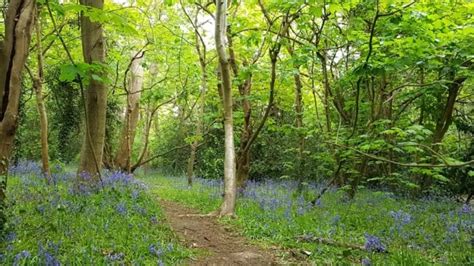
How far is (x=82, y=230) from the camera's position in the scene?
16.0 ft

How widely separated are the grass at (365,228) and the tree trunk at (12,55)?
408 cm

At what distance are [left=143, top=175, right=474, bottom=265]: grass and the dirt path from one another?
0.37 metres

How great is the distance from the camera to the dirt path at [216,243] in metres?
5.33

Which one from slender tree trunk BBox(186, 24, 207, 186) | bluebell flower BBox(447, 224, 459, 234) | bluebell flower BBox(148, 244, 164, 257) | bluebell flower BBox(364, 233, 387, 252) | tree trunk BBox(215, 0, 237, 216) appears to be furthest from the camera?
slender tree trunk BBox(186, 24, 207, 186)

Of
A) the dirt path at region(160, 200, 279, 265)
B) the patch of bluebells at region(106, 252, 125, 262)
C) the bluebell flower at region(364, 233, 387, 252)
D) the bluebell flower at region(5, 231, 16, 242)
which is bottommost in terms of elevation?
the dirt path at region(160, 200, 279, 265)

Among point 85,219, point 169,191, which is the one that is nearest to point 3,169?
point 85,219

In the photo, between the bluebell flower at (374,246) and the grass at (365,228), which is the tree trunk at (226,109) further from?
the bluebell flower at (374,246)

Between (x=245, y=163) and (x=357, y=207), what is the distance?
337cm

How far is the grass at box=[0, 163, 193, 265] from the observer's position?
3.87 m

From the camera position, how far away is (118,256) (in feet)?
14.2

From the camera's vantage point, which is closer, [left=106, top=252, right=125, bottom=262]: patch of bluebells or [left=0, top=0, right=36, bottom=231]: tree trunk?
[left=0, top=0, right=36, bottom=231]: tree trunk

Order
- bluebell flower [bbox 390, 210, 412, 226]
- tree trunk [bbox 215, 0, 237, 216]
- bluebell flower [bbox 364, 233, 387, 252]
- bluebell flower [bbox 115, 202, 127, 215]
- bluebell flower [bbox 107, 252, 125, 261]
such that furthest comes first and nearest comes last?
tree trunk [bbox 215, 0, 237, 216], bluebell flower [bbox 390, 210, 412, 226], bluebell flower [bbox 115, 202, 127, 215], bluebell flower [bbox 364, 233, 387, 252], bluebell flower [bbox 107, 252, 125, 261]

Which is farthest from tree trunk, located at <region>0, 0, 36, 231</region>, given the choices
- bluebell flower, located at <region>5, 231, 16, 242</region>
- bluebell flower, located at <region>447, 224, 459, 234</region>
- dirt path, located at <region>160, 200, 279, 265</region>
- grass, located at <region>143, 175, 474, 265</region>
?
bluebell flower, located at <region>447, 224, 459, 234</region>

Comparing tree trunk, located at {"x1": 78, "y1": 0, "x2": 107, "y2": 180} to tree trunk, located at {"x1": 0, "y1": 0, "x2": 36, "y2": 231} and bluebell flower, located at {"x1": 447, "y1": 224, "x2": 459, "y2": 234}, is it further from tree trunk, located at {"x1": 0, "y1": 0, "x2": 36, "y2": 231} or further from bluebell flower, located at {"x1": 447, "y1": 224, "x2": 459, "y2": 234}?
bluebell flower, located at {"x1": 447, "y1": 224, "x2": 459, "y2": 234}
